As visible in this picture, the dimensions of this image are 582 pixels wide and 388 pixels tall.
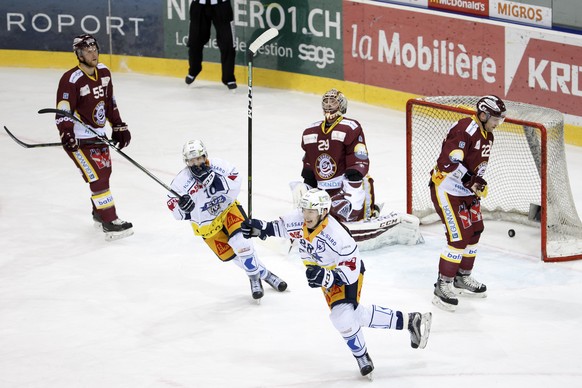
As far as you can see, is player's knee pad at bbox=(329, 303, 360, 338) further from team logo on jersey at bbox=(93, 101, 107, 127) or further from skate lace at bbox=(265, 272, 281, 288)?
team logo on jersey at bbox=(93, 101, 107, 127)

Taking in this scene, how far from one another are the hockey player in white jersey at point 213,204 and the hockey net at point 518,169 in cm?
211

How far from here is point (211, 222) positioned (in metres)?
7.43

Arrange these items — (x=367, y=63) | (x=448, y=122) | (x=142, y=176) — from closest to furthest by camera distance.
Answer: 1. (x=448, y=122)
2. (x=142, y=176)
3. (x=367, y=63)

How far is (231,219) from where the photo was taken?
24.5ft

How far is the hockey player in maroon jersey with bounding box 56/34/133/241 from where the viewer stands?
28.7 feet

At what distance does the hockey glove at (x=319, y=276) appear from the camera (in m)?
5.96

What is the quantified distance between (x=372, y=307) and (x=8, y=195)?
195 inches

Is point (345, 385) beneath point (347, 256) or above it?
beneath

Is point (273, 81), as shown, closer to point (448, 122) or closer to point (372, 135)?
point (372, 135)

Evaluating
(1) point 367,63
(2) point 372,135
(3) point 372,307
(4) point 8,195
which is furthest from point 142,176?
(3) point 372,307

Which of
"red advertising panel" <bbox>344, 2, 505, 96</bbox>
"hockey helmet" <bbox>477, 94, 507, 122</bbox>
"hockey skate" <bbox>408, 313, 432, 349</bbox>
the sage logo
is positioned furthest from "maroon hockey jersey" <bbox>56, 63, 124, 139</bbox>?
the sage logo

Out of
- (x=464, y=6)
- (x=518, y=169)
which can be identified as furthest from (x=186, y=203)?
(x=464, y=6)

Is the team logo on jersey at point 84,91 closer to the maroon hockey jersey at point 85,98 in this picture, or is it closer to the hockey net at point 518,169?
the maroon hockey jersey at point 85,98

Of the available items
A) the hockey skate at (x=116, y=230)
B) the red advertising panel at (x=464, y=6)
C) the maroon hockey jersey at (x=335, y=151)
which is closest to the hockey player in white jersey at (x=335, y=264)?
the maroon hockey jersey at (x=335, y=151)
